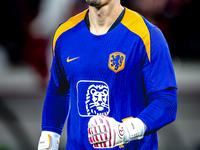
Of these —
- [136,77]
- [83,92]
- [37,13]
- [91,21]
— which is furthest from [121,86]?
[37,13]

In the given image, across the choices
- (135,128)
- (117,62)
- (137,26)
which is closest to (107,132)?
(135,128)

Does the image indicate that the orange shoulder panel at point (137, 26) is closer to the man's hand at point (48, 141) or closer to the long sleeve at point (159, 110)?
the long sleeve at point (159, 110)

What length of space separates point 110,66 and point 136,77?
0.52ft

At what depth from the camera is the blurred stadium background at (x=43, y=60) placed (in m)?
5.93

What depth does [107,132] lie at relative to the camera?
178cm

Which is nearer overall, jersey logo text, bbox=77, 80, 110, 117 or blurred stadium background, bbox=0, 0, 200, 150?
jersey logo text, bbox=77, 80, 110, 117

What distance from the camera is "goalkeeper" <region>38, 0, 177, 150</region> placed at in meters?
1.94

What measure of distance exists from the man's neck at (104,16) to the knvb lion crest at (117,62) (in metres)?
0.18

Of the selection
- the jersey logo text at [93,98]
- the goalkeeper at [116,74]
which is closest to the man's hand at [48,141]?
the goalkeeper at [116,74]

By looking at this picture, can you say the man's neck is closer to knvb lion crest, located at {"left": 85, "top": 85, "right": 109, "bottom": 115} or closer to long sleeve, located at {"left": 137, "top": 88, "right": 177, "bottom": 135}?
knvb lion crest, located at {"left": 85, "top": 85, "right": 109, "bottom": 115}

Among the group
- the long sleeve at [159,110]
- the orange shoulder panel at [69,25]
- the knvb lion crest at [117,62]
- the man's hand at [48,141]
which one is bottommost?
the man's hand at [48,141]

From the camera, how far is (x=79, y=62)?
2.15 meters

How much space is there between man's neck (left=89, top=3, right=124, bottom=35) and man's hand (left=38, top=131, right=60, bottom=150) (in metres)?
0.73

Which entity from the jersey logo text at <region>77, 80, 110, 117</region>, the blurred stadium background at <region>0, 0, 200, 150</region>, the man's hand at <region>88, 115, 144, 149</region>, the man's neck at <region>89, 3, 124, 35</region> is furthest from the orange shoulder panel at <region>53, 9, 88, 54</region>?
the blurred stadium background at <region>0, 0, 200, 150</region>
